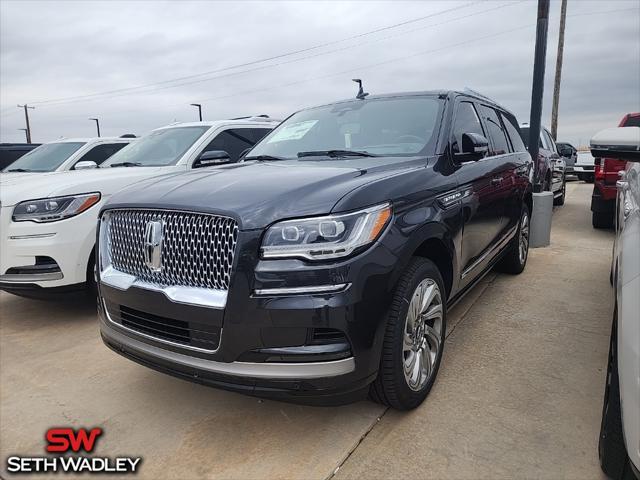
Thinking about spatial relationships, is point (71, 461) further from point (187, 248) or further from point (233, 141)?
point (233, 141)

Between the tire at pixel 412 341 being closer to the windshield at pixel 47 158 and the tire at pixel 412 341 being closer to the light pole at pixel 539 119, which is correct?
the light pole at pixel 539 119

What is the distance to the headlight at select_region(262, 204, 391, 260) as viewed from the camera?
2016 millimetres

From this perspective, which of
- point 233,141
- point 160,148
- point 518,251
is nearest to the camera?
point 518,251

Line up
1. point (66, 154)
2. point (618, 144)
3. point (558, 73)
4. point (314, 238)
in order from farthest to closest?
point (558, 73) < point (66, 154) < point (314, 238) < point (618, 144)

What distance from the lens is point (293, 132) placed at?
148 inches

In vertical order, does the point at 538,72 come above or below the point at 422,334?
above

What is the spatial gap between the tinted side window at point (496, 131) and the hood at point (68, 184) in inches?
127

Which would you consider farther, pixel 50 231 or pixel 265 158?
pixel 50 231

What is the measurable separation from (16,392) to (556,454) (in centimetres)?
314

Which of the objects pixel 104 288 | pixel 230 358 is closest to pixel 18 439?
pixel 104 288

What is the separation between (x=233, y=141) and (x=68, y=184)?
88.1 inches

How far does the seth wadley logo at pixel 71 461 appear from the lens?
2297mm

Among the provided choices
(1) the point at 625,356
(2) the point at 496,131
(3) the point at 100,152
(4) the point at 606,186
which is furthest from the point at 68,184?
(4) the point at 606,186

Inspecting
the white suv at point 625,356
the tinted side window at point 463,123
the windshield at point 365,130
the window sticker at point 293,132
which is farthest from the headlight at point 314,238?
the window sticker at point 293,132
